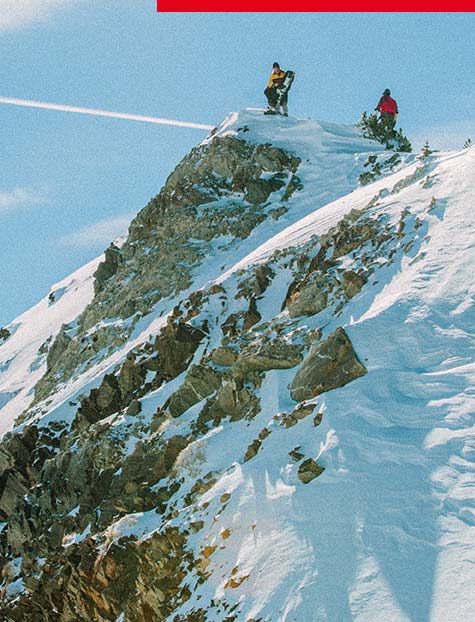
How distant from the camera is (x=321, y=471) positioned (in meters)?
11.0

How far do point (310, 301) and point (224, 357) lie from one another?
226 cm

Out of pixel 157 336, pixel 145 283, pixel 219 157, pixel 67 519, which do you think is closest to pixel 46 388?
pixel 145 283

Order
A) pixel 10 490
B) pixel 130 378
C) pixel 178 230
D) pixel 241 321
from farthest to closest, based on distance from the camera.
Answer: pixel 178 230
pixel 10 490
pixel 130 378
pixel 241 321

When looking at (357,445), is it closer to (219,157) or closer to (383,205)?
(383,205)

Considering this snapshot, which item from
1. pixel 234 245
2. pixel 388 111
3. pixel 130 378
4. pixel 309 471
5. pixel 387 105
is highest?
pixel 387 105

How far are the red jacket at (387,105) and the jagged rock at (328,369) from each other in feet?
64.3

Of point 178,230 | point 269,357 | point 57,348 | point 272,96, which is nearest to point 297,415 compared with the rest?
point 269,357

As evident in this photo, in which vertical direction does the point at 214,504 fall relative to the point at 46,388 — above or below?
below

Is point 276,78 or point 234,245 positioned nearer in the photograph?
point 234,245

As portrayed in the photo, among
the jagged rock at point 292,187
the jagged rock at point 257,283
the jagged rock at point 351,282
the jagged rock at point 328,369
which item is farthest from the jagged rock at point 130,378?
the jagged rock at point 292,187

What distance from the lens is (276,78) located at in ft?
103

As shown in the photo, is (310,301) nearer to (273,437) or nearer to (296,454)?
(273,437)

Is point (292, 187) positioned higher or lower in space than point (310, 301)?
higher

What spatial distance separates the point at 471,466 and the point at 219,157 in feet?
74.1
